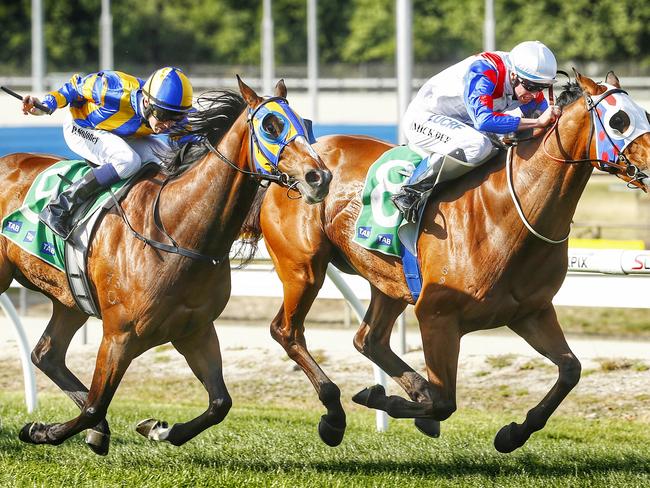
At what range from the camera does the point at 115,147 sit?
5.81 meters

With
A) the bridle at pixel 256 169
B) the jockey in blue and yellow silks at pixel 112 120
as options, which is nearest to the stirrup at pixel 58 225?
the jockey in blue and yellow silks at pixel 112 120

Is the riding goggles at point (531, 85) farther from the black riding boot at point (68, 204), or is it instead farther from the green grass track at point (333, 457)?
the black riding boot at point (68, 204)

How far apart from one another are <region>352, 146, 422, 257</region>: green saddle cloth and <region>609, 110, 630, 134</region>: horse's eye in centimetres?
118

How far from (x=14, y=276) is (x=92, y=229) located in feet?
2.84

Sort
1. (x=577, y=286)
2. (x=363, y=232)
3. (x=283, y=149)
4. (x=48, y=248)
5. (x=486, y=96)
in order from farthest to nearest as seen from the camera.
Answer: (x=577, y=286)
(x=363, y=232)
(x=48, y=248)
(x=486, y=96)
(x=283, y=149)

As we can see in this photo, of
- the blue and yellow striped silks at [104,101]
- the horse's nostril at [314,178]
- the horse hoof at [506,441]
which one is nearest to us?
the horse's nostril at [314,178]

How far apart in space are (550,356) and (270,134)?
180 centimetres

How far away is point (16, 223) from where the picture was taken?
19.9 feet

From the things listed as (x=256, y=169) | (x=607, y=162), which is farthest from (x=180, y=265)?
(x=607, y=162)

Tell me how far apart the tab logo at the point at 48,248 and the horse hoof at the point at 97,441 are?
0.90 meters

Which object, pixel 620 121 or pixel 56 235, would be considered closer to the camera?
pixel 620 121

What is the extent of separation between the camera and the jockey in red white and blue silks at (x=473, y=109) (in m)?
5.48

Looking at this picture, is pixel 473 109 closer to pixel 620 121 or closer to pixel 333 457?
pixel 620 121

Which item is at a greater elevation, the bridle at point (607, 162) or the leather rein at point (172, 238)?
the bridle at point (607, 162)
